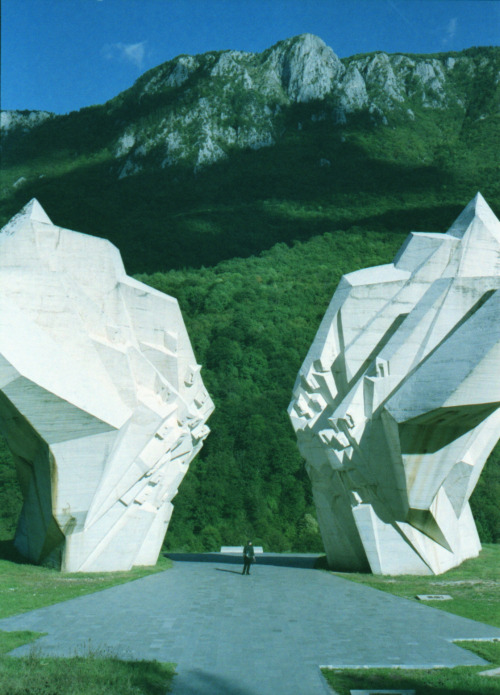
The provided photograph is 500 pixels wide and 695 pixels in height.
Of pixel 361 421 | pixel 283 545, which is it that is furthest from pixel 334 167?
pixel 361 421

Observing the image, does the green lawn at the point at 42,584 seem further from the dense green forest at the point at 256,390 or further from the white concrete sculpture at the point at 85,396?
the dense green forest at the point at 256,390

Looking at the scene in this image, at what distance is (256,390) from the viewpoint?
3350 cm

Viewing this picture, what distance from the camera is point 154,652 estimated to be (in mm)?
6723

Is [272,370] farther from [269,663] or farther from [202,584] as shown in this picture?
[269,663]

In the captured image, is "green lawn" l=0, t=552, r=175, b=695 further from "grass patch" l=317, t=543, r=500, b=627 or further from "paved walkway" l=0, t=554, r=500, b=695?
"grass patch" l=317, t=543, r=500, b=627

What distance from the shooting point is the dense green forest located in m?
27.7

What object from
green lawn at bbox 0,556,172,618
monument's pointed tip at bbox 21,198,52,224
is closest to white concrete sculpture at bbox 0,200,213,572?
monument's pointed tip at bbox 21,198,52,224

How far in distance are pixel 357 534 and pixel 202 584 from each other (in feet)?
11.3

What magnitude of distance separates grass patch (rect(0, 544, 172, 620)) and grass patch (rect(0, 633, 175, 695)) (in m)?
3.31

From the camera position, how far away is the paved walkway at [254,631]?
6066 mm

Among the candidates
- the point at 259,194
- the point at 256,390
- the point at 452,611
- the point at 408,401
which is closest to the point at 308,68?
the point at 259,194

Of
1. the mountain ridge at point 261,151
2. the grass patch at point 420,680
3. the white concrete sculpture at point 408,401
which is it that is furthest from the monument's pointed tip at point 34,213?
the mountain ridge at point 261,151

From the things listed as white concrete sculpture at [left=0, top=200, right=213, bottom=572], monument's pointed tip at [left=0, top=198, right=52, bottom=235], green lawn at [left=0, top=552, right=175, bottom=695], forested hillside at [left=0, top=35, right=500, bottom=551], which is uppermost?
forested hillside at [left=0, top=35, right=500, bottom=551]

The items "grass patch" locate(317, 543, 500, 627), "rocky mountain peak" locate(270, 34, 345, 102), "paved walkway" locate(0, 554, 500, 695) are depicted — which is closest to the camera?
"paved walkway" locate(0, 554, 500, 695)
